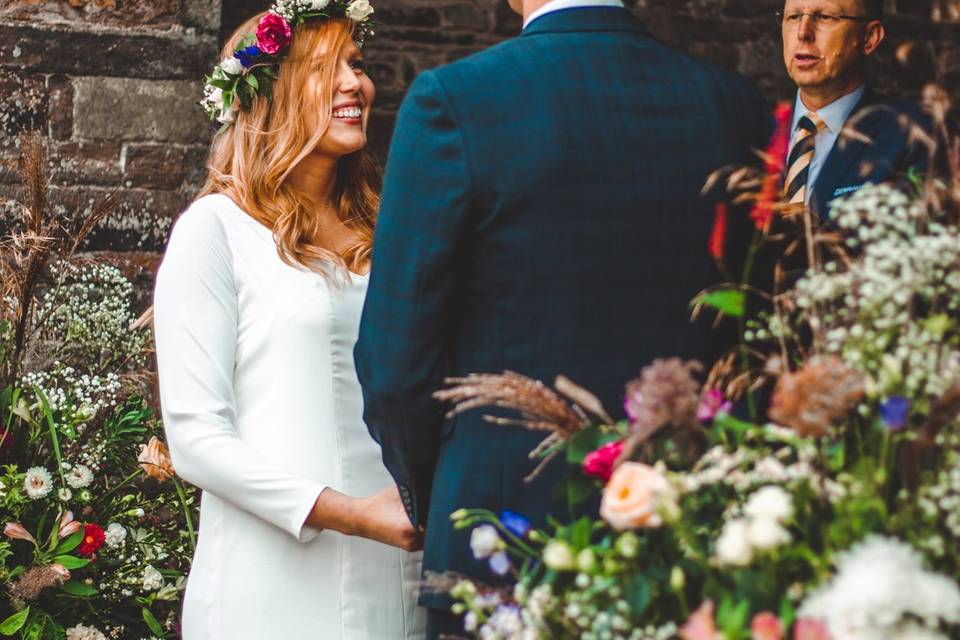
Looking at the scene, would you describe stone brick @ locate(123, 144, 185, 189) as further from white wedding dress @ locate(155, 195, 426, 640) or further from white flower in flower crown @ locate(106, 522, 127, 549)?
white wedding dress @ locate(155, 195, 426, 640)

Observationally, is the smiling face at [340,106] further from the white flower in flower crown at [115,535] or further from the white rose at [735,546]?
the white rose at [735,546]

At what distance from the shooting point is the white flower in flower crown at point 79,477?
2883 mm

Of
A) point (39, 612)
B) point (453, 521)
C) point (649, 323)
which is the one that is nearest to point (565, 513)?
point (453, 521)

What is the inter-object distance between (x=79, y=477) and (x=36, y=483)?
98 millimetres

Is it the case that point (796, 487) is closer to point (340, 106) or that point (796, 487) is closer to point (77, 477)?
point (340, 106)

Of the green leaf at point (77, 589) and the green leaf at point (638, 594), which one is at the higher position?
the green leaf at point (638, 594)

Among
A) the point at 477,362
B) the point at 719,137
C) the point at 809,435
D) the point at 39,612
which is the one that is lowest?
the point at 39,612

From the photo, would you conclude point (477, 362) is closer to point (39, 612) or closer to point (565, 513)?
point (565, 513)

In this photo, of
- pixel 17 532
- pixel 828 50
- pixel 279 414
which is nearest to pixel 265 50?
pixel 279 414

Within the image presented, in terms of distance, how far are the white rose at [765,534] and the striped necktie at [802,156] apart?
6.90 feet

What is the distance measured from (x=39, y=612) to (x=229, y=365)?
0.88 metres

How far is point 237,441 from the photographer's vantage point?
2271 millimetres

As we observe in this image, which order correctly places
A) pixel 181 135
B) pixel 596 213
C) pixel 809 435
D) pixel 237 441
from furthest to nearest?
pixel 181 135 → pixel 237 441 → pixel 596 213 → pixel 809 435

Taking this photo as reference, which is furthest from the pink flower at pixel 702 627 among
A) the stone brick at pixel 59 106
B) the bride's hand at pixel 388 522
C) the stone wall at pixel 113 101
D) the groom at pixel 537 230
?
the stone brick at pixel 59 106
